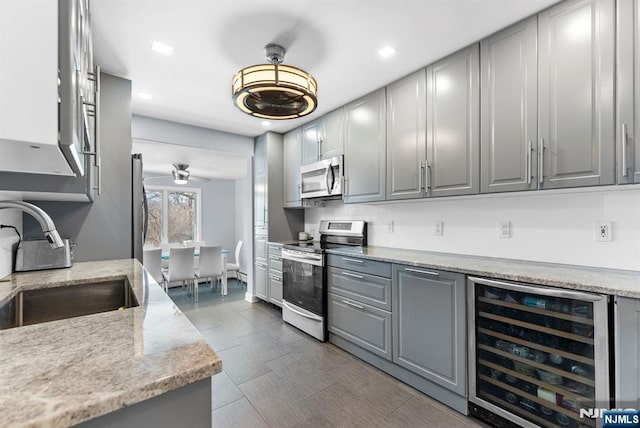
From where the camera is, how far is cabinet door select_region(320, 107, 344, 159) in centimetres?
321

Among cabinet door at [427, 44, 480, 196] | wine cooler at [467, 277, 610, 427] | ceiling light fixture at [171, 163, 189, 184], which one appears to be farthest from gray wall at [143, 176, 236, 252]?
wine cooler at [467, 277, 610, 427]

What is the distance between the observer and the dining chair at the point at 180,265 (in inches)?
176

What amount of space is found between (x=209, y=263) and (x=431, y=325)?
3.87 metres

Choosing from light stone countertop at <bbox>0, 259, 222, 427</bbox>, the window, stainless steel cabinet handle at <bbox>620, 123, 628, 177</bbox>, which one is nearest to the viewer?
light stone countertop at <bbox>0, 259, 222, 427</bbox>

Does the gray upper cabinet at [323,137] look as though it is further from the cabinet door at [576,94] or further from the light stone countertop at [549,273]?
the cabinet door at [576,94]

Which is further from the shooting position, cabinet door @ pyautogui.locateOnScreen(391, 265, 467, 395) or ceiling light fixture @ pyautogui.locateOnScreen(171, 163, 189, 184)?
ceiling light fixture @ pyautogui.locateOnScreen(171, 163, 189, 184)

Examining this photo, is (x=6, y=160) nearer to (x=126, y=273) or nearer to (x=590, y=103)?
(x=126, y=273)

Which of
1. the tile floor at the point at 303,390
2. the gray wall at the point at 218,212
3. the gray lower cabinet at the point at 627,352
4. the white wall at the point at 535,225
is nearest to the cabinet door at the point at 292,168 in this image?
the white wall at the point at 535,225

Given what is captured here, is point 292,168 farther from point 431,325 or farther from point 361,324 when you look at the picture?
point 431,325

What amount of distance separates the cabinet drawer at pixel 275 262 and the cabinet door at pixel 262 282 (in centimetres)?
21

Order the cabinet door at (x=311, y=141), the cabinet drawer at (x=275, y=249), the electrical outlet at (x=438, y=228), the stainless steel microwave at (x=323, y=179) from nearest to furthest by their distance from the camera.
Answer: the electrical outlet at (x=438, y=228), the stainless steel microwave at (x=323, y=179), the cabinet door at (x=311, y=141), the cabinet drawer at (x=275, y=249)

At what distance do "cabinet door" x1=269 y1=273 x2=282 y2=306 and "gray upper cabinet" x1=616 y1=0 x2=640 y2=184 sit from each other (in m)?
3.29

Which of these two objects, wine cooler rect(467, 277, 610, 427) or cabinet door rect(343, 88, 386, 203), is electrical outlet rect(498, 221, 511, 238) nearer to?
wine cooler rect(467, 277, 610, 427)

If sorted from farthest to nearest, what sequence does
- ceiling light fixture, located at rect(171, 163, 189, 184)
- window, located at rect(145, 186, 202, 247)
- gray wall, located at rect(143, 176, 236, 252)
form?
gray wall, located at rect(143, 176, 236, 252)
window, located at rect(145, 186, 202, 247)
ceiling light fixture, located at rect(171, 163, 189, 184)
